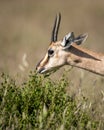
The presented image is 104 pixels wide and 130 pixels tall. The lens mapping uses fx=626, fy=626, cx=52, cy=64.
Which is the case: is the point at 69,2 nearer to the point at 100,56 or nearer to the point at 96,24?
the point at 96,24

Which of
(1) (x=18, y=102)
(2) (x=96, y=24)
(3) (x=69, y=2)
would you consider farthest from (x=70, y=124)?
(3) (x=69, y=2)

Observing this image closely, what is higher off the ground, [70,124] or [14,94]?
[14,94]

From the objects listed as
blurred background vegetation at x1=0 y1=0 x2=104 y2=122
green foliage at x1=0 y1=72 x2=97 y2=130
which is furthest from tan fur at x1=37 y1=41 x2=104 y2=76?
blurred background vegetation at x1=0 y1=0 x2=104 y2=122

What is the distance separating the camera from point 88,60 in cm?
1066

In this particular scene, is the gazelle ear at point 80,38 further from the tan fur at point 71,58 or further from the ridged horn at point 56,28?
the ridged horn at point 56,28

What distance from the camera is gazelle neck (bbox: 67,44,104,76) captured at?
34.5 ft

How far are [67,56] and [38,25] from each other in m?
10.9

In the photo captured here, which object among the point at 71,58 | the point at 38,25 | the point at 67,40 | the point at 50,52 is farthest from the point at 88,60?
the point at 38,25

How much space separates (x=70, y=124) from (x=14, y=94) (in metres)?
1.07

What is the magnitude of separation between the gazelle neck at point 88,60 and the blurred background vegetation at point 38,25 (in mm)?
2702

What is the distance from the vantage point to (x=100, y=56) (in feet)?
34.5

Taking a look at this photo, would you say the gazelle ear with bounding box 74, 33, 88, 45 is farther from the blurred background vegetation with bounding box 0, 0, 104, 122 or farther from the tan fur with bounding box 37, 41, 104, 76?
the blurred background vegetation with bounding box 0, 0, 104, 122

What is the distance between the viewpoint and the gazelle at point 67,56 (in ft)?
34.8

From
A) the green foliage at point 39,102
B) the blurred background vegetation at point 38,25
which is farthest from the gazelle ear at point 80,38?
the blurred background vegetation at point 38,25
